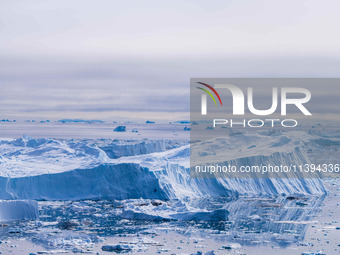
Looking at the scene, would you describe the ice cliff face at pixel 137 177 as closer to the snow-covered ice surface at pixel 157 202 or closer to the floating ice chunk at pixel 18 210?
the snow-covered ice surface at pixel 157 202

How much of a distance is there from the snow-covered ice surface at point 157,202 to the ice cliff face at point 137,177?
0.08ft

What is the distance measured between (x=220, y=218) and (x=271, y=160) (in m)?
5.23

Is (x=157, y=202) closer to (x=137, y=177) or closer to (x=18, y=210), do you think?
(x=137, y=177)

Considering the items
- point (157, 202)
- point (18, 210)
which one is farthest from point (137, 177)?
point (18, 210)

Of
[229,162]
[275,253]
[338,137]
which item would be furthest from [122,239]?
[338,137]

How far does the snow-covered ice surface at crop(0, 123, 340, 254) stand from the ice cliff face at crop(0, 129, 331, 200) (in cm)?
3

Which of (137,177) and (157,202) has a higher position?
(137,177)

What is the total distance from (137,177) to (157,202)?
1.28 m

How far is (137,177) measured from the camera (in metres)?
14.8

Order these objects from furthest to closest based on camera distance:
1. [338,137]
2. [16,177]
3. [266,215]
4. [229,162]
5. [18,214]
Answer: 1. [338,137]
2. [229,162]
3. [16,177]
4. [266,215]
5. [18,214]

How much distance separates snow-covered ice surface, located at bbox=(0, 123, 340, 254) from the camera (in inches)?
388

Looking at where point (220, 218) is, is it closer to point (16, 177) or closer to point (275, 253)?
point (275, 253)

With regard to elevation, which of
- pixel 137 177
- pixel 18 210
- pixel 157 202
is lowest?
pixel 157 202

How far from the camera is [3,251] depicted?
359 inches
